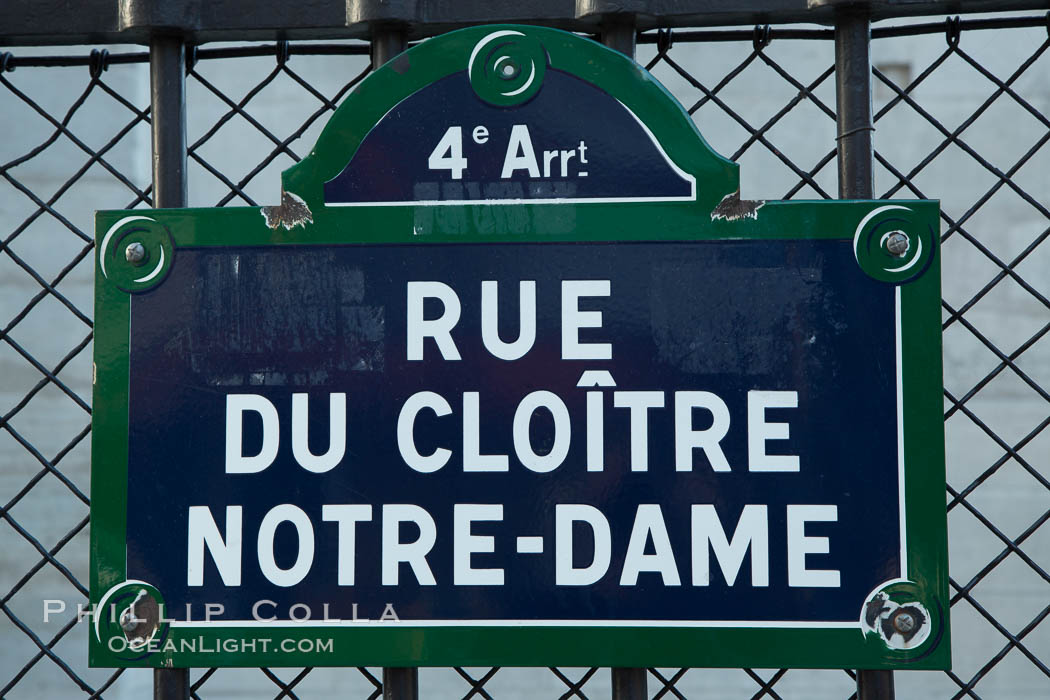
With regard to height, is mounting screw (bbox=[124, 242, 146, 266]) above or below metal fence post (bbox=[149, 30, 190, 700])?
below

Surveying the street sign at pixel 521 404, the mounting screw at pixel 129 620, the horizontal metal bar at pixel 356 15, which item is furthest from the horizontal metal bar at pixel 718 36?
the mounting screw at pixel 129 620

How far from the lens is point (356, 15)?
1.35 meters

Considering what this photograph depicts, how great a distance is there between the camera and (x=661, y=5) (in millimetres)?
1349

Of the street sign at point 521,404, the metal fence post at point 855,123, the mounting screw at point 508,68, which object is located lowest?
the street sign at point 521,404

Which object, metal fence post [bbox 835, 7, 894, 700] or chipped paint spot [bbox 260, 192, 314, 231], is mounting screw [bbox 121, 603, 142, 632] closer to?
chipped paint spot [bbox 260, 192, 314, 231]

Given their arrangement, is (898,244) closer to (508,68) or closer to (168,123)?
(508,68)

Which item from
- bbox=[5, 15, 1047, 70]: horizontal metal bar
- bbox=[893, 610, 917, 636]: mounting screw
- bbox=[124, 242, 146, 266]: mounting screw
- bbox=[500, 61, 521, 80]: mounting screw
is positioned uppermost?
bbox=[5, 15, 1047, 70]: horizontal metal bar

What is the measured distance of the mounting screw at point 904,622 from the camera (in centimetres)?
124

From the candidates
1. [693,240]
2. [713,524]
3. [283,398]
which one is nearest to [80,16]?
[283,398]

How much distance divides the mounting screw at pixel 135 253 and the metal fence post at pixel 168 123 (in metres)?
0.06

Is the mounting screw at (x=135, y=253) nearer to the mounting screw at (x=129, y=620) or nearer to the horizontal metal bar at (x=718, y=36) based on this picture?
the horizontal metal bar at (x=718, y=36)

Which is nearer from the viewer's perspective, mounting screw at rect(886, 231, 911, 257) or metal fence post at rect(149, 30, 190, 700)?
mounting screw at rect(886, 231, 911, 257)

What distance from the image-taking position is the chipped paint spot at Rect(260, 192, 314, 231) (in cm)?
131

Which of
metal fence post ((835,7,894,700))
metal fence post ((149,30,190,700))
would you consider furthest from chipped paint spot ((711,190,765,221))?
metal fence post ((149,30,190,700))
